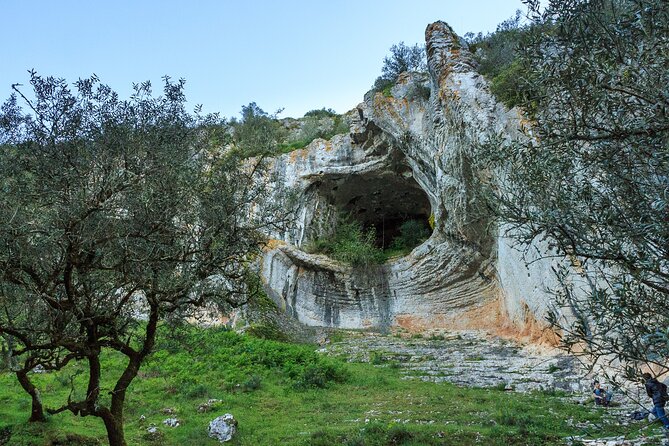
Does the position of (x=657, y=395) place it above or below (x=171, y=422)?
above

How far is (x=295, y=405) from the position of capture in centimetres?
1452

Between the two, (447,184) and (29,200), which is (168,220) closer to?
(29,200)

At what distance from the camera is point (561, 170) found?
671cm

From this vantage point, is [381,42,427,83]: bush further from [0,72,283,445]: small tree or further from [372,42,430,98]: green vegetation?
[0,72,283,445]: small tree

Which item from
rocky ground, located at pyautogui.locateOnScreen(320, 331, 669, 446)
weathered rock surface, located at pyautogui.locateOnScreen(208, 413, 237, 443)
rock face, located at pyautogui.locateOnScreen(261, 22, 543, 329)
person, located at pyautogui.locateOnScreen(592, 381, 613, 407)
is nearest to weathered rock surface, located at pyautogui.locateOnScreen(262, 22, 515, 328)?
rock face, located at pyautogui.locateOnScreen(261, 22, 543, 329)

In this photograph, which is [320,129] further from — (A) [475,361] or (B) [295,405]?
(B) [295,405]

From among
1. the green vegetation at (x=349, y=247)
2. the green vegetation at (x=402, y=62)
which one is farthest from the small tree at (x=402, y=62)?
the green vegetation at (x=349, y=247)

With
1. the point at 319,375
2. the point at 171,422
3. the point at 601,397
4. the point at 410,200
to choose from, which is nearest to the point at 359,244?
the point at 410,200

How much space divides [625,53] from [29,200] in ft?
29.5

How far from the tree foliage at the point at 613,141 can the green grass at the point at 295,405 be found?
526 cm

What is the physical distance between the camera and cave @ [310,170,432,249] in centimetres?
3497

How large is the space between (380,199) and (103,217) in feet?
100

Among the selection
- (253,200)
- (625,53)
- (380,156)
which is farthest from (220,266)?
(380,156)

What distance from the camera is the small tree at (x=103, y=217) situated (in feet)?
26.1
